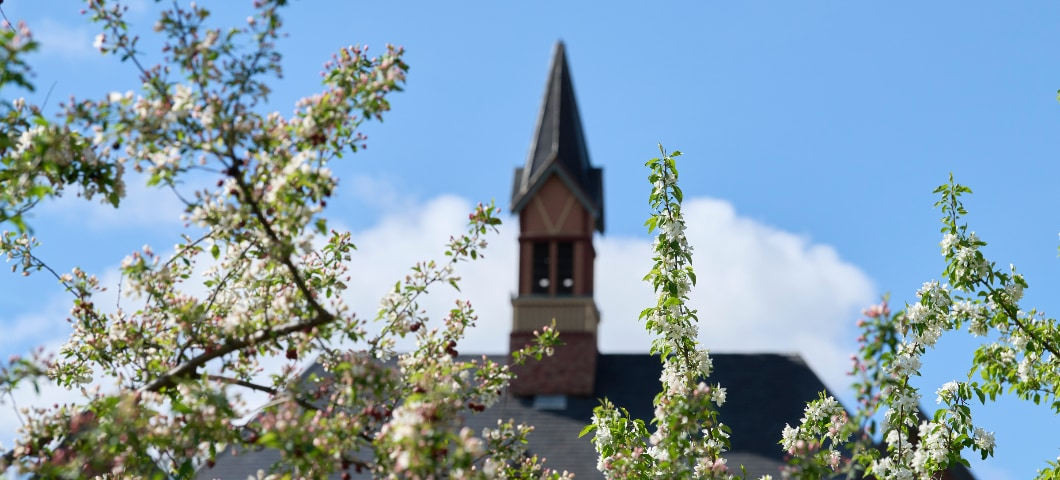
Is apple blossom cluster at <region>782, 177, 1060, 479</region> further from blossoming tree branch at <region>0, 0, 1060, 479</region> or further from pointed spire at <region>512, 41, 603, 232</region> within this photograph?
pointed spire at <region>512, 41, 603, 232</region>

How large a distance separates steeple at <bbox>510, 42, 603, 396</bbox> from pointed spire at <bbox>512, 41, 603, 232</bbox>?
22mm

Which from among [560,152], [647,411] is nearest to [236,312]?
[647,411]

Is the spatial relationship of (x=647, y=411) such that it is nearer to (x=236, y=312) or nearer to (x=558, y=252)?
(x=558, y=252)

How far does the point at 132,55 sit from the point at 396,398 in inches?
78.5

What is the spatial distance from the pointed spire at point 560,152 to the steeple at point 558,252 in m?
0.02

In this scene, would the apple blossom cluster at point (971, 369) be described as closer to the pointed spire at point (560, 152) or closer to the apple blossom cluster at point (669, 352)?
the apple blossom cluster at point (669, 352)

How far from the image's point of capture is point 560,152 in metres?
27.0

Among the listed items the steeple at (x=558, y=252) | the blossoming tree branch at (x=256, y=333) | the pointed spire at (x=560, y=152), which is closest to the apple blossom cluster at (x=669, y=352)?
the blossoming tree branch at (x=256, y=333)

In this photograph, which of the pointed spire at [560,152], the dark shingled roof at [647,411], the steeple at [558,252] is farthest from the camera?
the pointed spire at [560,152]

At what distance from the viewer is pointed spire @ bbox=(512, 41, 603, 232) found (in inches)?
1041

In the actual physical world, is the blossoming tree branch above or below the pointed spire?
below

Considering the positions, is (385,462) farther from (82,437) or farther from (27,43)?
(27,43)

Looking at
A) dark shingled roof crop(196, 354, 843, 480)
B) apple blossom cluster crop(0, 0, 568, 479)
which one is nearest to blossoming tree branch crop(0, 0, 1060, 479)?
apple blossom cluster crop(0, 0, 568, 479)

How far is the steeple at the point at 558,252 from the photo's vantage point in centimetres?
2506
